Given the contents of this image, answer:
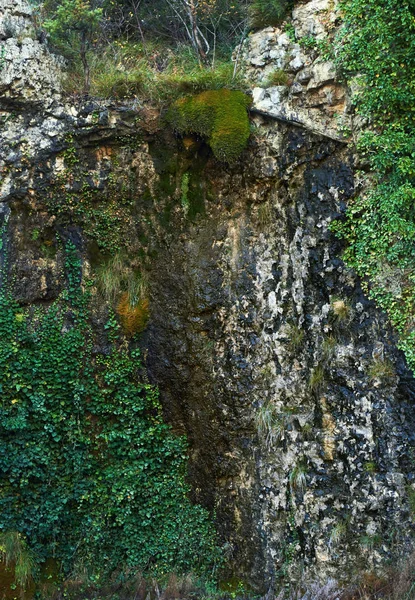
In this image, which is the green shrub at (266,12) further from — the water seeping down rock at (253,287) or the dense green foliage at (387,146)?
the dense green foliage at (387,146)

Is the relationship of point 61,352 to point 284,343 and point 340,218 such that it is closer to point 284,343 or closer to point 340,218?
point 284,343

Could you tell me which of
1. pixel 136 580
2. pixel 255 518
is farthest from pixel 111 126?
pixel 136 580

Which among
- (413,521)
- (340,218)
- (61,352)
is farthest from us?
(61,352)

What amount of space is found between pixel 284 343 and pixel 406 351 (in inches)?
52.4

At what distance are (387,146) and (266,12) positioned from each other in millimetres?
2458

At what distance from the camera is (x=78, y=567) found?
6.03m

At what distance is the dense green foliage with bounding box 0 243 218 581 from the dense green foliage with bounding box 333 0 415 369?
294 cm

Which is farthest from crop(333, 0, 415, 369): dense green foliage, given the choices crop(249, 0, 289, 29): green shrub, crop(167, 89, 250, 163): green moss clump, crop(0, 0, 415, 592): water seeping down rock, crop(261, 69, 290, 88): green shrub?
crop(167, 89, 250, 163): green moss clump

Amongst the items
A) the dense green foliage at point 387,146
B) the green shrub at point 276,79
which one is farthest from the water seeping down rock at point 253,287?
the dense green foliage at point 387,146

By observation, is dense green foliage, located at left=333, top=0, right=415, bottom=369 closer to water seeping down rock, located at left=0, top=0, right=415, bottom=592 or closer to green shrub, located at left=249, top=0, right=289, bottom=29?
water seeping down rock, located at left=0, top=0, right=415, bottom=592

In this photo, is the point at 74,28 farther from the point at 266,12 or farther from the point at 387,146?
the point at 387,146

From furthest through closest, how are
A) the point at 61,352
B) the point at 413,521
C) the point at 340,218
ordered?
1. the point at 61,352
2. the point at 340,218
3. the point at 413,521

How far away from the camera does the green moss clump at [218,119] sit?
604 centimetres

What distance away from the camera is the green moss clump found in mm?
6043
